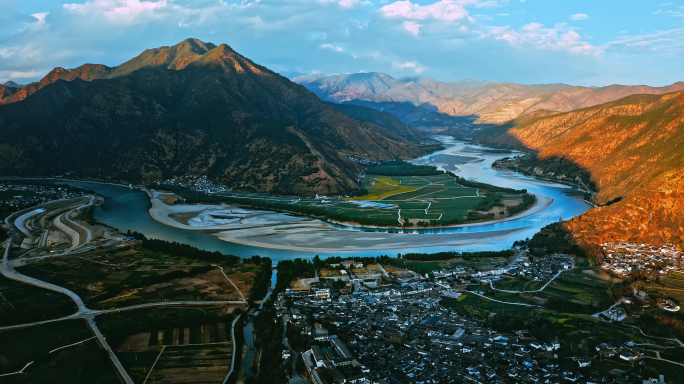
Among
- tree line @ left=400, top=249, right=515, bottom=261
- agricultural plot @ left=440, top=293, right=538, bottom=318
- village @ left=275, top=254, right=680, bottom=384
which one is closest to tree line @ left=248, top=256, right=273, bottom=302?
village @ left=275, top=254, right=680, bottom=384

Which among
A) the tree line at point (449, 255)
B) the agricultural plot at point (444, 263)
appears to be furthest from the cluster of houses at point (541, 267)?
the tree line at point (449, 255)

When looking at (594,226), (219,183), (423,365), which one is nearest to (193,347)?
(423,365)

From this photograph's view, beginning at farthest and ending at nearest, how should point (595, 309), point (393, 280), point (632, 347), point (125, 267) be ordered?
point (125, 267)
point (393, 280)
point (595, 309)
point (632, 347)

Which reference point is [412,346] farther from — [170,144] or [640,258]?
[170,144]

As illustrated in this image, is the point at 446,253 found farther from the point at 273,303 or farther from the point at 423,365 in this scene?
the point at 423,365

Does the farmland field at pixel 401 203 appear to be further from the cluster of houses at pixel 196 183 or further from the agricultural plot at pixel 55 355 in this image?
the agricultural plot at pixel 55 355

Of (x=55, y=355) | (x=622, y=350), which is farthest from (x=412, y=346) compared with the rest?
(x=55, y=355)
